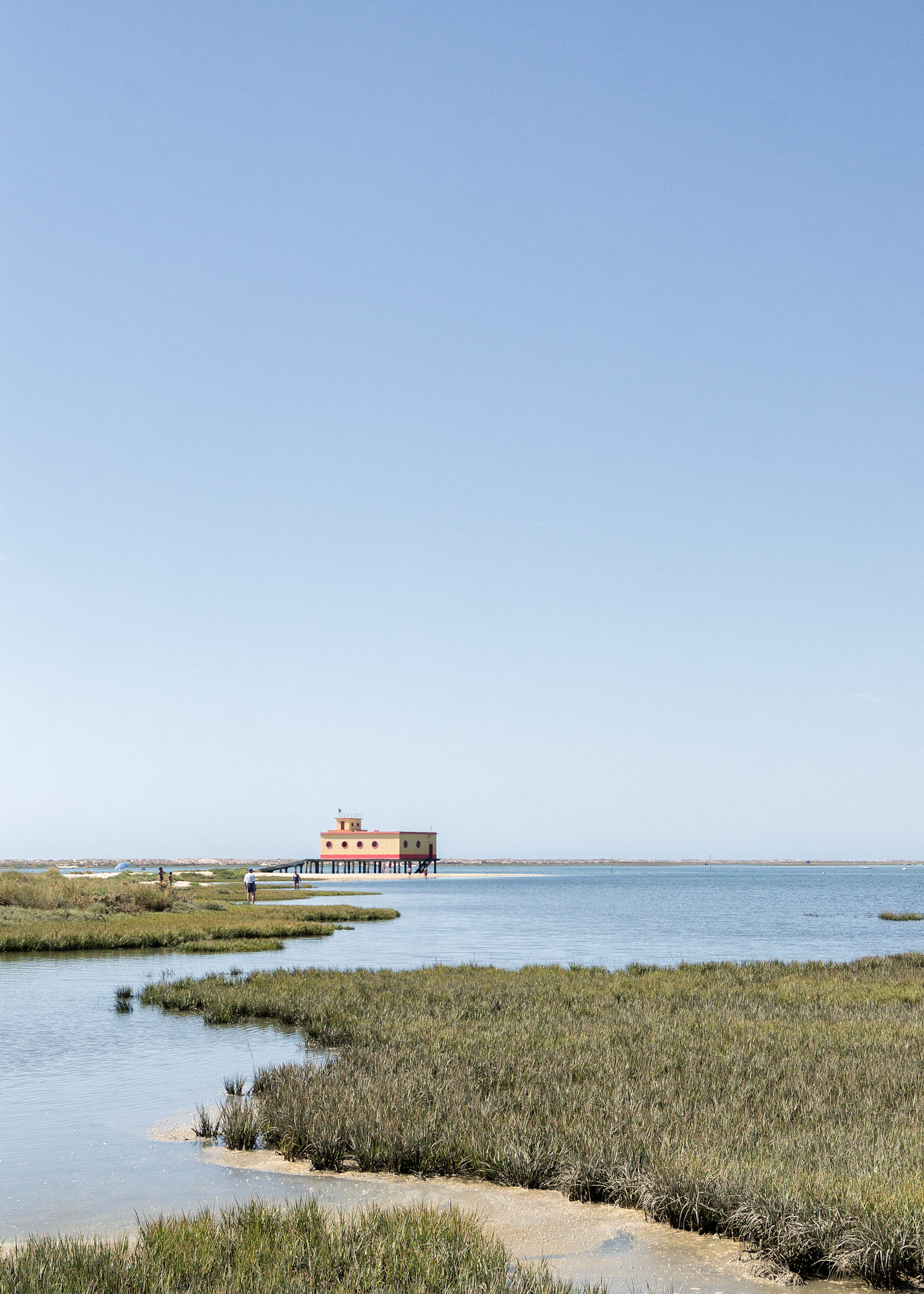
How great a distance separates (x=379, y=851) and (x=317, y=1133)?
513ft

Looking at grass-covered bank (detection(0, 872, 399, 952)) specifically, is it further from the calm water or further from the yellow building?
the yellow building

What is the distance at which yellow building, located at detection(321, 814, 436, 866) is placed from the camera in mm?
165875

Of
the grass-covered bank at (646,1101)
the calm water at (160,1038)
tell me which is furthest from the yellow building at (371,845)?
the grass-covered bank at (646,1101)

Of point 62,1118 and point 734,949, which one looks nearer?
point 62,1118

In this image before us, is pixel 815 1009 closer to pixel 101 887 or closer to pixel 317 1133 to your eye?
pixel 317 1133

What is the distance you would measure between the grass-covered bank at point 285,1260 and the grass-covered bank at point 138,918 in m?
32.4

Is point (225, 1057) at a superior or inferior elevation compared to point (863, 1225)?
inferior

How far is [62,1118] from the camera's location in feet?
48.1

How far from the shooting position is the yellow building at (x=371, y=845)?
544ft

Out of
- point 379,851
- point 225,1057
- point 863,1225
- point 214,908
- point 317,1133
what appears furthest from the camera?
point 379,851

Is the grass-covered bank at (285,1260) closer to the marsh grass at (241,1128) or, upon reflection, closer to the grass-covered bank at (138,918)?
the marsh grass at (241,1128)

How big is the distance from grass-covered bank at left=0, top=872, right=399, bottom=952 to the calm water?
75.1 inches

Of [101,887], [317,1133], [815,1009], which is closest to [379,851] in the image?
[101,887]

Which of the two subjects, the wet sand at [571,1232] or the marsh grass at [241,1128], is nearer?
the wet sand at [571,1232]
